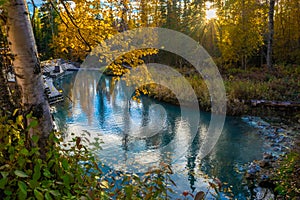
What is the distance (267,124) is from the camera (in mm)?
8453

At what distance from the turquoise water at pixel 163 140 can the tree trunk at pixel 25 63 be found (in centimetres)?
143

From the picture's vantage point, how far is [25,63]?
1608mm

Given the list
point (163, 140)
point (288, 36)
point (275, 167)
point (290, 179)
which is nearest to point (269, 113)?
point (163, 140)

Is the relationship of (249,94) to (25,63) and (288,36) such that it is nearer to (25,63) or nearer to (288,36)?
(288,36)

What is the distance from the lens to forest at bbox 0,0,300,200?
5.15 ft

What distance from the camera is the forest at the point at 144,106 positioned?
157 cm

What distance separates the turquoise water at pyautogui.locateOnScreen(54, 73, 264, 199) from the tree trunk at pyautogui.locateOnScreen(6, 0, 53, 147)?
1.43 m

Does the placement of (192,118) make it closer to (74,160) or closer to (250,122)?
(250,122)

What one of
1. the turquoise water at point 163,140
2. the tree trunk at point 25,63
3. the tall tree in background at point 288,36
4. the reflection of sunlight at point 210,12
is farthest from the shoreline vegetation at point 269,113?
the reflection of sunlight at point 210,12

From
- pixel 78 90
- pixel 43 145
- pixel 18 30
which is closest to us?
pixel 18 30

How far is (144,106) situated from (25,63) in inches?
392

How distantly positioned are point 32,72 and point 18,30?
10.3 inches

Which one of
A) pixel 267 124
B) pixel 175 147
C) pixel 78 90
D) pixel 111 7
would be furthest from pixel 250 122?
pixel 78 90

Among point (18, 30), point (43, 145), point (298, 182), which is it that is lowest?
point (298, 182)
